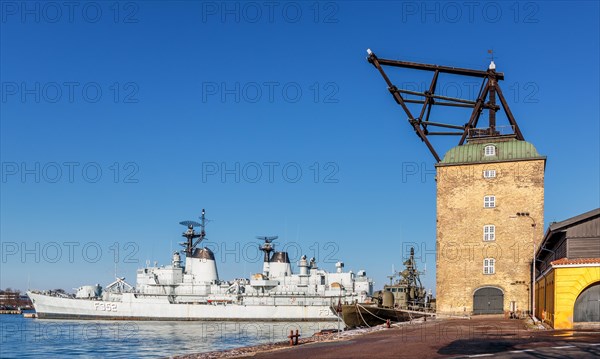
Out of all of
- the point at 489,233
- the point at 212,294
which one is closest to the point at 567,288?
the point at 489,233

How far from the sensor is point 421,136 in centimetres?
4862

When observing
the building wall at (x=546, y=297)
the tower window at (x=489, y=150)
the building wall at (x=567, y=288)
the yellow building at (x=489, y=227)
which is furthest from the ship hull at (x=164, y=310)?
the building wall at (x=567, y=288)

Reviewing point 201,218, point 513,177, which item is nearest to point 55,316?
point 201,218

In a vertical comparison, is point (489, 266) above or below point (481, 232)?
below

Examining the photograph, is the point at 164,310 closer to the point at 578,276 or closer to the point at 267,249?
the point at 267,249

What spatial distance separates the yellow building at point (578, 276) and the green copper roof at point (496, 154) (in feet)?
54.6

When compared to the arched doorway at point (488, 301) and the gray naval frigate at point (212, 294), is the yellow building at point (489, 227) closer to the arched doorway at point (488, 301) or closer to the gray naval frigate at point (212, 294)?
the arched doorway at point (488, 301)

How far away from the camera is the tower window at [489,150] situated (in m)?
44.7

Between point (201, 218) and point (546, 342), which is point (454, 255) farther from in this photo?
point (201, 218)

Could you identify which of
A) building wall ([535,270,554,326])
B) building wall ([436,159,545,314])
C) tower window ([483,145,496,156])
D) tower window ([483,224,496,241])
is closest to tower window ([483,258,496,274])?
building wall ([436,159,545,314])

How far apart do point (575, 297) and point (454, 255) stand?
1743 centimetres

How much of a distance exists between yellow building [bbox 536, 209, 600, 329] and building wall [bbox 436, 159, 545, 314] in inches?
576

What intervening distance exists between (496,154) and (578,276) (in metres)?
19.2

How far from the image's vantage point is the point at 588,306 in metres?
26.4
